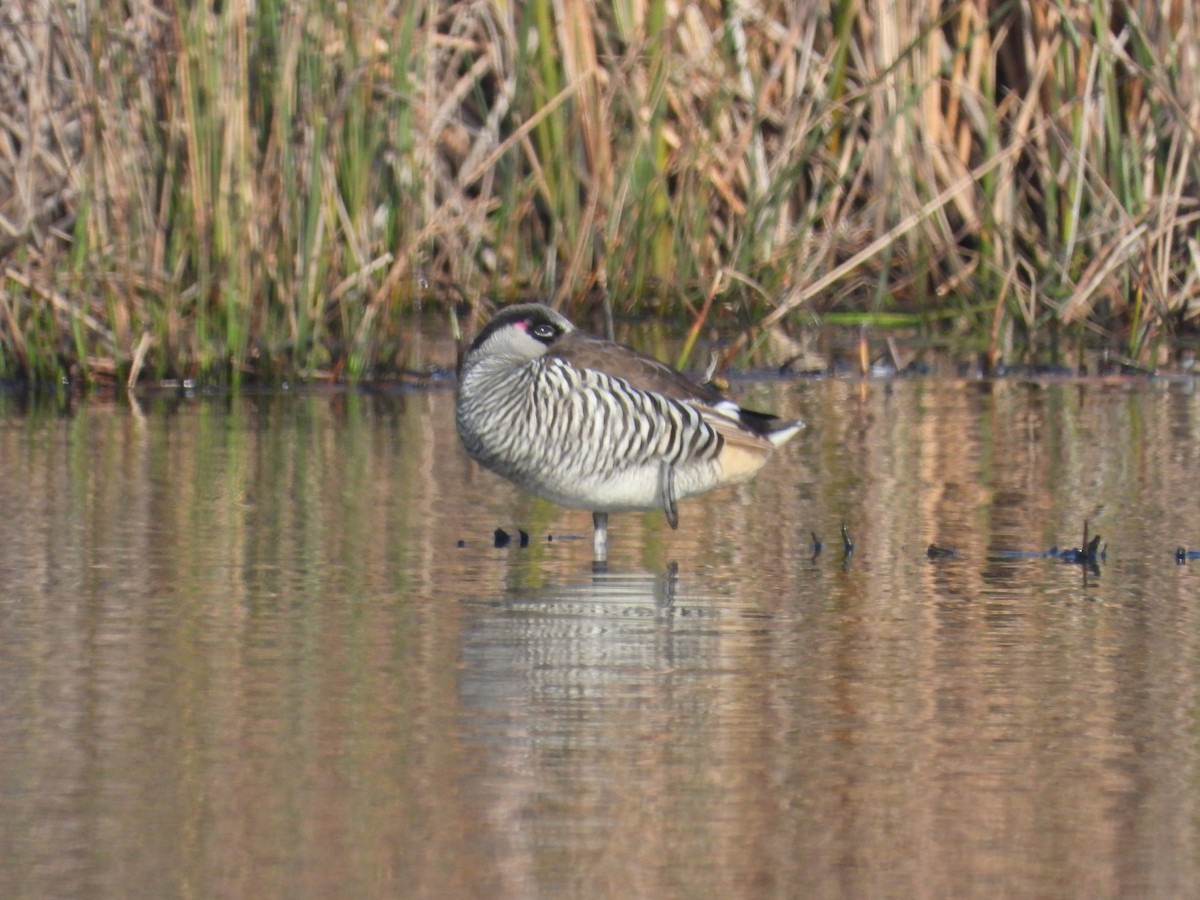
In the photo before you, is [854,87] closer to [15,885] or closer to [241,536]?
[241,536]

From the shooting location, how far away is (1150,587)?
5.74 metres

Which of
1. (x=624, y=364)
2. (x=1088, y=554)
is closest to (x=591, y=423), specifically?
(x=624, y=364)

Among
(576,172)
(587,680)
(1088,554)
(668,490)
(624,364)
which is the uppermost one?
(576,172)

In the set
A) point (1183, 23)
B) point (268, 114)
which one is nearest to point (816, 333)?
point (1183, 23)

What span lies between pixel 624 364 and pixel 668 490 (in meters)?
0.38

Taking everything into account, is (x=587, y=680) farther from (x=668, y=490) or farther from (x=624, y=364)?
(x=624, y=364)

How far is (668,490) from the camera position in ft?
21.1

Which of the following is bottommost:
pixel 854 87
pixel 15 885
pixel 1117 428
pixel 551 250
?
pixel 15 885

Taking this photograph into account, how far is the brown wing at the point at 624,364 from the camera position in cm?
648

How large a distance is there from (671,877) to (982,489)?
156 inches

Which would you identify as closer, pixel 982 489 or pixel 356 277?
pixel 982 489

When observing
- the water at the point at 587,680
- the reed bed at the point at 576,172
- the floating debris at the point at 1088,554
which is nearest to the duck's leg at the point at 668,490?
the water at the point at 587,680

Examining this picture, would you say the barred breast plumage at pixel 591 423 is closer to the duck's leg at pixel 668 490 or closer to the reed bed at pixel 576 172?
the duck's leg at pixel 668 490

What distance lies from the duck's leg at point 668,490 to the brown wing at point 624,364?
235mm
